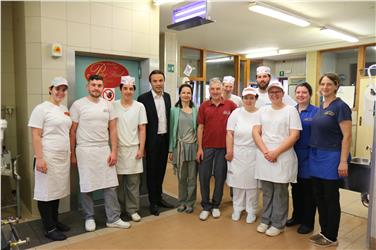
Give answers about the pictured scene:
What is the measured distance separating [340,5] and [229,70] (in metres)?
5.03

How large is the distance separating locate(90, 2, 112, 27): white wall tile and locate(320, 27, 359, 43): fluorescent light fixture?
421 centimetres

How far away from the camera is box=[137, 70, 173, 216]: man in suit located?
3244 mm

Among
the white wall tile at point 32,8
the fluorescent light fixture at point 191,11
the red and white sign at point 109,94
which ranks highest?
the fluorescent light fixture at point 191,11

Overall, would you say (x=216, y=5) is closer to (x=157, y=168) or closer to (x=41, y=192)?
(x=157, y=168)

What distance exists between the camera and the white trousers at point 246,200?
3020 millimetres

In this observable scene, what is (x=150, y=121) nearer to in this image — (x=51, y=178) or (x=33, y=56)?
(x=51, y=178)

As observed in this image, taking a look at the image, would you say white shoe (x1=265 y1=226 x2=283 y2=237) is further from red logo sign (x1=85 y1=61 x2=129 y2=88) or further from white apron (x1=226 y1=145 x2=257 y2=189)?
red logo sign (x1=85 y1=61 x2=129 y2=88)

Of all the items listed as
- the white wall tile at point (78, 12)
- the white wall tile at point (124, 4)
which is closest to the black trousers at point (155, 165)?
the white wall tile at point (78, 12)

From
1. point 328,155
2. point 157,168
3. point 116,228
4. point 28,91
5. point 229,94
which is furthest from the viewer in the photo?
point 229,94

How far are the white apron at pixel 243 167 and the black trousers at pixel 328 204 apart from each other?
1.92 ft

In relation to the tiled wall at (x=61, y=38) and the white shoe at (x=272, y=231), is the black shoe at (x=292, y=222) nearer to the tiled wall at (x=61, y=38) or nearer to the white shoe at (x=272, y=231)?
the white shoe at (x=272, y=231)

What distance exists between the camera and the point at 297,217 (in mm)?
3016

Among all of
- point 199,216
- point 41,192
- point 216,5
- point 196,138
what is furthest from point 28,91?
point 216,5

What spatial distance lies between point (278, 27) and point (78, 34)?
3.93 meters
